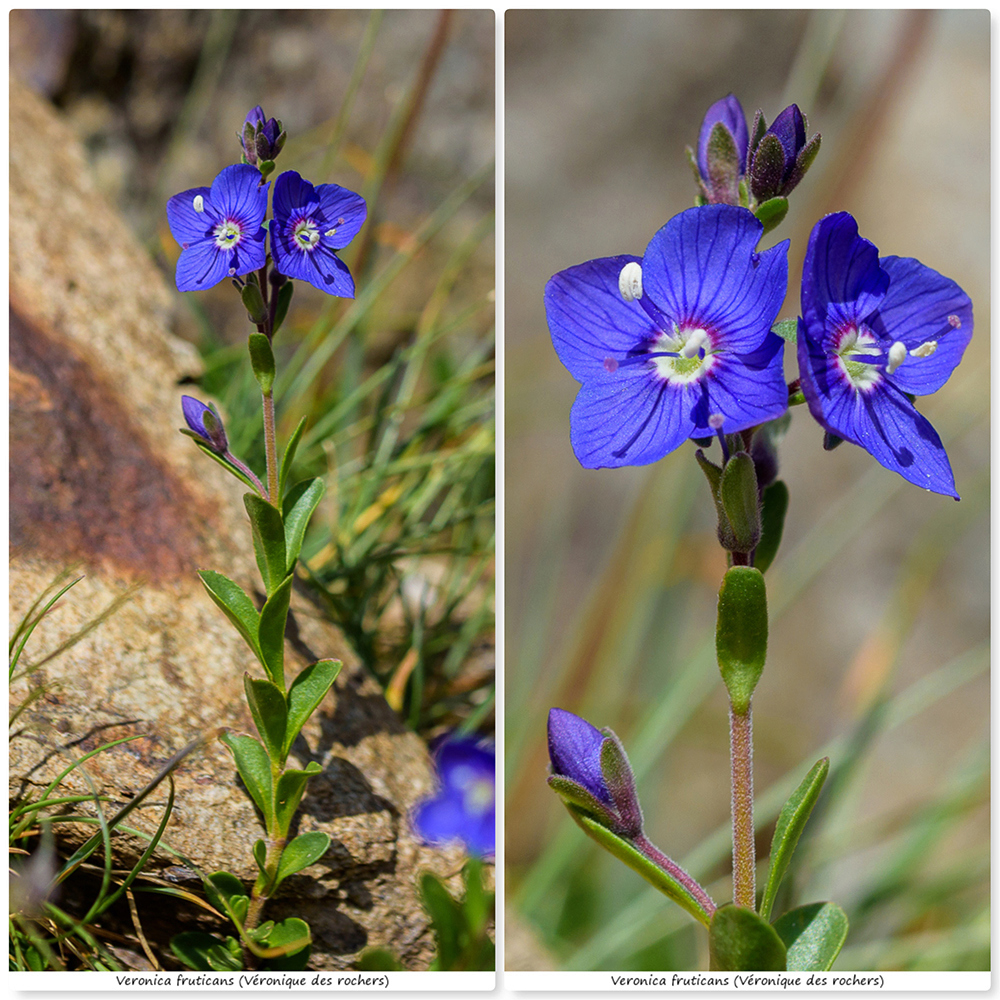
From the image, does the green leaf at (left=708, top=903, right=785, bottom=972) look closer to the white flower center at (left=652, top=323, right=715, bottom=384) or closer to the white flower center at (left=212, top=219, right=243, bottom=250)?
the white flower center at (left=652, top=323, right=715, bottom=384)

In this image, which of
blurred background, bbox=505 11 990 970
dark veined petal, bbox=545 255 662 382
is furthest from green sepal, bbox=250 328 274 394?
blurred background, bbox=505 11 990 970

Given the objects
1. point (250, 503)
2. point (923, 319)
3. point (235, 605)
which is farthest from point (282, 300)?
point (923, 319)

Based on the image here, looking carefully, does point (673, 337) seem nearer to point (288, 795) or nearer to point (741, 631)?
point (741, 631)

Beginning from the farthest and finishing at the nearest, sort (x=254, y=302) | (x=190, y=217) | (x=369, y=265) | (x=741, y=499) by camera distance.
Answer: (x=369, y=265) → (x=190, y=217) → (x=254, y=302) → (x=741, y=499)

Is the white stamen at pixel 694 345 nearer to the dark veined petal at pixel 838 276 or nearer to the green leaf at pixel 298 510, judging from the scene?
the dark veined petal at pixel 838 276

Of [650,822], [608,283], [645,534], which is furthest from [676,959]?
[608,283]

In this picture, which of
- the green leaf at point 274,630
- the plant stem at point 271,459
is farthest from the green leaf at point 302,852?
the plant stem at point 271,459
